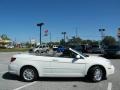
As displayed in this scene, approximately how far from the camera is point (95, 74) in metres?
11.0

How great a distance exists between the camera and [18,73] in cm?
1101

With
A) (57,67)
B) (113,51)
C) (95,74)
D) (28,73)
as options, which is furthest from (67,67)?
(113,51)

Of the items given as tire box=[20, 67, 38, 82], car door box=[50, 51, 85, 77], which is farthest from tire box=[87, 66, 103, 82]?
tire box=[20, 67, 38, 82]

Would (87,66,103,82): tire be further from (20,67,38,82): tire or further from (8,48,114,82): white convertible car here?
(20,67,38,82): tire

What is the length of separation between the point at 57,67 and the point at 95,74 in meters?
1.66

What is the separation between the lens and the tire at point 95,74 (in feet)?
35.9

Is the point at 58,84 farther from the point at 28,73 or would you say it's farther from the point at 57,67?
the point at 28,73

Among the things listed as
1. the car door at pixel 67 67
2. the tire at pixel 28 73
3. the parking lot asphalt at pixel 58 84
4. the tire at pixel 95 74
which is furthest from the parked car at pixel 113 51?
the tire at pixel 28 73

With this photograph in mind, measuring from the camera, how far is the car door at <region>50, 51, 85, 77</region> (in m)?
10.9

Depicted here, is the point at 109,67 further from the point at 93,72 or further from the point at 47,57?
the point at 47,57

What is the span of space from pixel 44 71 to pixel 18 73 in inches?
44.8

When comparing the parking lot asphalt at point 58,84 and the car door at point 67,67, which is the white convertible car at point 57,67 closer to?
the car door at point 67,67

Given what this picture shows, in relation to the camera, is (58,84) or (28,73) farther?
(28,73)

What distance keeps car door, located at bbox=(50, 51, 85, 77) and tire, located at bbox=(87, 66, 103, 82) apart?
0.35 metres
